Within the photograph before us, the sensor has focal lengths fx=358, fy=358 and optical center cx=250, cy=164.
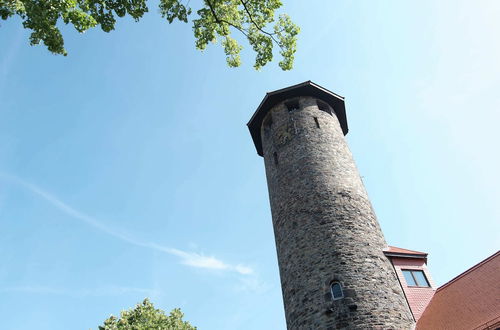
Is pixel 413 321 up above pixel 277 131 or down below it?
below

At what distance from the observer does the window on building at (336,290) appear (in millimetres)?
10156

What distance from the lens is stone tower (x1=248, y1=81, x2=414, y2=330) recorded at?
33.0ft

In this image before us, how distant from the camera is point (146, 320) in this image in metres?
20.5

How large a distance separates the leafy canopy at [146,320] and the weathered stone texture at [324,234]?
37.2 ft

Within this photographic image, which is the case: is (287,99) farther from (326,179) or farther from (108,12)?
(108,12)

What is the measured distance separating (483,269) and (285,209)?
6.54 metres

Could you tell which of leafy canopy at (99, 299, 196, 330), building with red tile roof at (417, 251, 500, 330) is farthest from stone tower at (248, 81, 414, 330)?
leafy canopy at (99, 299, 196, 330)

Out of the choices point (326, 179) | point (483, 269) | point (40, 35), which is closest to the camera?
point (40, 35)

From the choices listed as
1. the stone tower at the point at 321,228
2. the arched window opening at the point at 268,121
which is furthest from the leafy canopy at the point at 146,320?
the arched window opening at the point at 268,121

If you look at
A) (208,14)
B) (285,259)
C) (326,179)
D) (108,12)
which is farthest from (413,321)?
(108,12)

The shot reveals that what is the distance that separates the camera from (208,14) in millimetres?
10922

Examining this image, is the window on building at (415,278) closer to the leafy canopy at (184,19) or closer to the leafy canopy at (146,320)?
the leafy canopy at (184,19)

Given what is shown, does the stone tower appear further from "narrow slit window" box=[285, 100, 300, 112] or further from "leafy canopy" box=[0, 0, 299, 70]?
"leafy canopy" box=[0, 0, 299, 70]

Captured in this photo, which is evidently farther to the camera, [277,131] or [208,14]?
[277,131]
